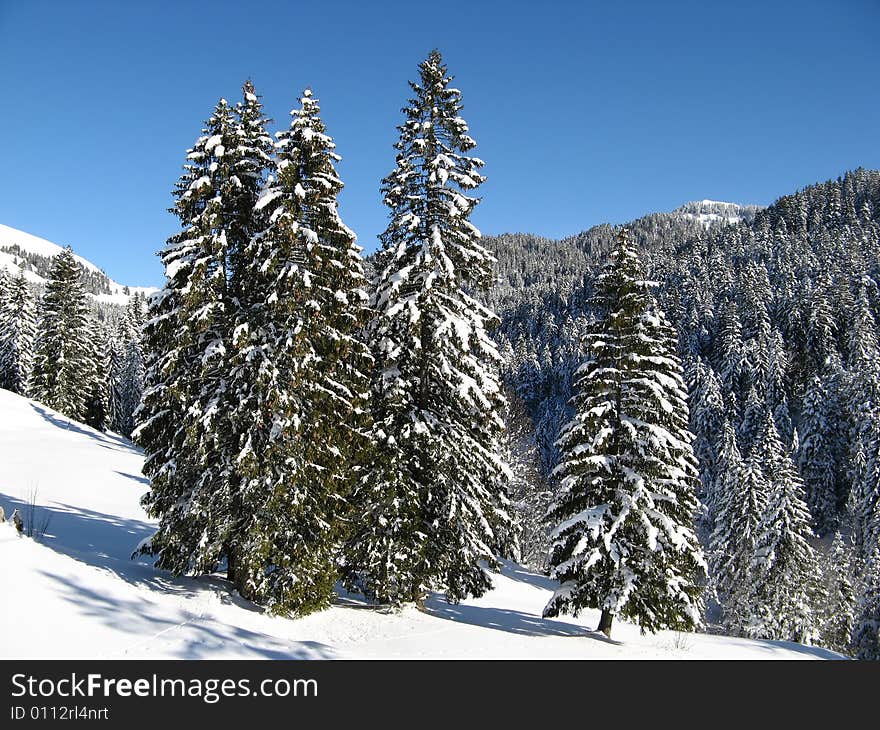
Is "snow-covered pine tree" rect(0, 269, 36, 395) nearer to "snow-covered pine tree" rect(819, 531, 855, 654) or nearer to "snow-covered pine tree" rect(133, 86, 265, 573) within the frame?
"snow-covered pine tree" rect(133, 86, 265, 573)

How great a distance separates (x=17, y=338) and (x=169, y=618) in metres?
57.0

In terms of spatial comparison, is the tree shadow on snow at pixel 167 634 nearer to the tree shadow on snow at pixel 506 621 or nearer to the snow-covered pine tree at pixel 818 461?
the tree shadow on snow at pixel 506 621

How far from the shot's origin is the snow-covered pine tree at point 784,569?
129 feet

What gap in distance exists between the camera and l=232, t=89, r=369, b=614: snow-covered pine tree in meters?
13.5

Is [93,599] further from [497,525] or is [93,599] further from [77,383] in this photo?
[77,383]

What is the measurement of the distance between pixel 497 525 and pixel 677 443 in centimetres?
569

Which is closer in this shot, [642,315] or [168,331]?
[168,331]

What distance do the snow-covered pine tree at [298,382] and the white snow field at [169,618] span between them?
138 centimetres

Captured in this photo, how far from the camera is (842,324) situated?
98438mm

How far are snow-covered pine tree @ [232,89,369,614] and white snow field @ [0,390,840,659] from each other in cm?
138

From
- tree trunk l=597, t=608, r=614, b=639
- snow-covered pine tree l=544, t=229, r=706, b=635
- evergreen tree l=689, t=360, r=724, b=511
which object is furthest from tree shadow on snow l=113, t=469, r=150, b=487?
evergreen tree l=689, t=360, r=724, b=511

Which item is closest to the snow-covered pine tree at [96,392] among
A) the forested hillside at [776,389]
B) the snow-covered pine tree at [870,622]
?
the forested hillside at [776,389]
